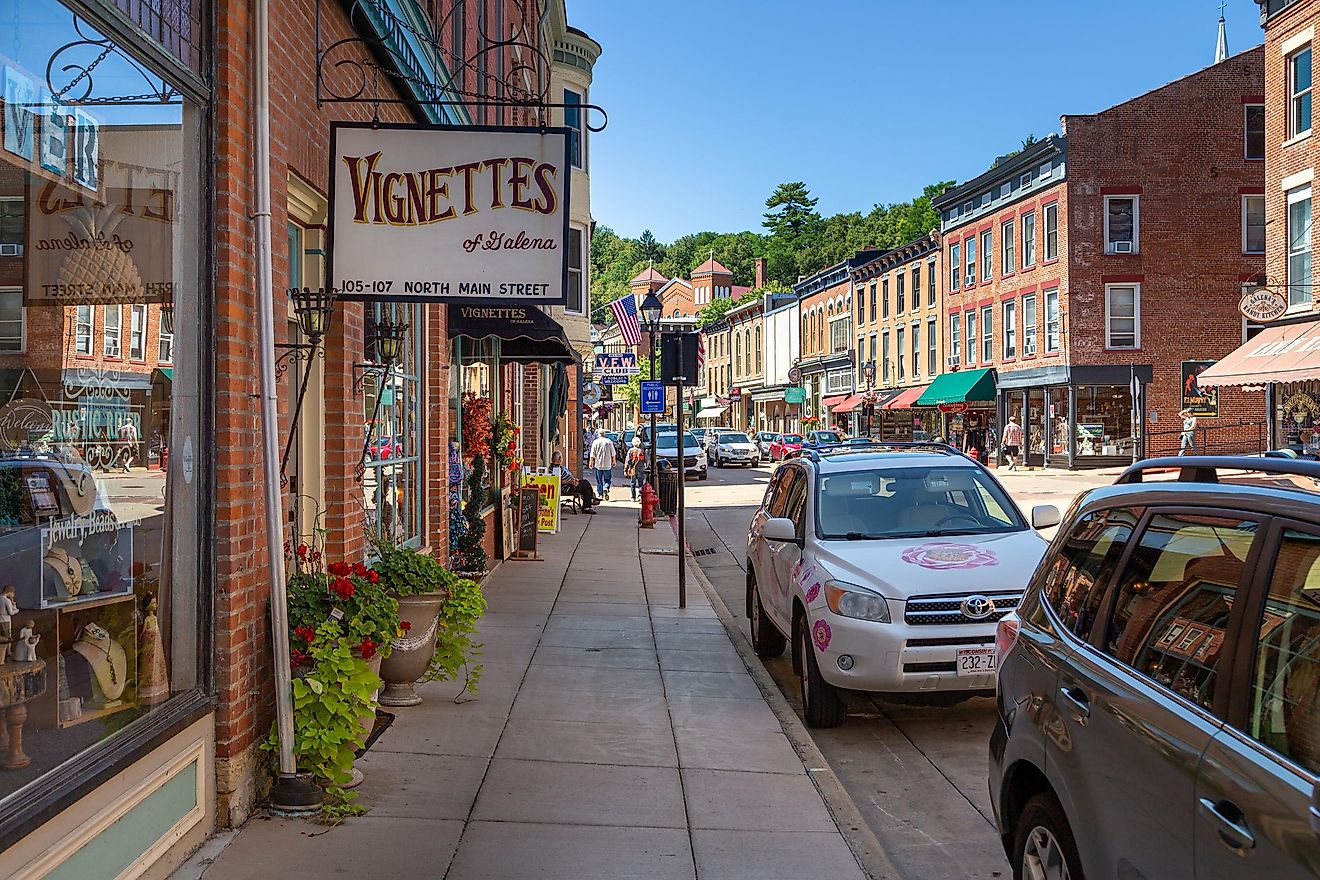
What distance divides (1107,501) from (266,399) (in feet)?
11.2

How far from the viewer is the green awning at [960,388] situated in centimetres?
4638

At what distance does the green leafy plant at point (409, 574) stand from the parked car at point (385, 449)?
60.3 inches

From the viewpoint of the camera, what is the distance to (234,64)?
5.09 m

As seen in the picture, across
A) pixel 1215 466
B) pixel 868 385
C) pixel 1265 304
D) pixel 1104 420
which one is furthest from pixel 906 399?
pixel 1215 466

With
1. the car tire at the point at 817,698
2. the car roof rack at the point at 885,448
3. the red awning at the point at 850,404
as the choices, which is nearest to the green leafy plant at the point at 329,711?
the car tire at the point at 817,698

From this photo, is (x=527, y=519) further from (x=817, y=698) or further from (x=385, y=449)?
(x=817, y=698)

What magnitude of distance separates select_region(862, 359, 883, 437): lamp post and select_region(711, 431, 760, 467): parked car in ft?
30.4

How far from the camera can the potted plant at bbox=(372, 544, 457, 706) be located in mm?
6809

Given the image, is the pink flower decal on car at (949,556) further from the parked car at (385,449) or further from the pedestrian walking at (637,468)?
the pedestrian walking at (637,468)

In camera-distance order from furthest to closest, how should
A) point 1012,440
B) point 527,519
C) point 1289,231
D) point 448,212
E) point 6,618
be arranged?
point 1012,440 → point 1289,231 → point 527,519 → point 448,212 → point 6,618

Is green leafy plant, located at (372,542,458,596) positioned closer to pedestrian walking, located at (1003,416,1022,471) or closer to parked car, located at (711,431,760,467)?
pedestrian walking, located at (1003,416,1022,471)

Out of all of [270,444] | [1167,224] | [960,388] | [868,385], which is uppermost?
[1167,224]

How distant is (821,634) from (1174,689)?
4.45m

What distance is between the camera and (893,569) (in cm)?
758
